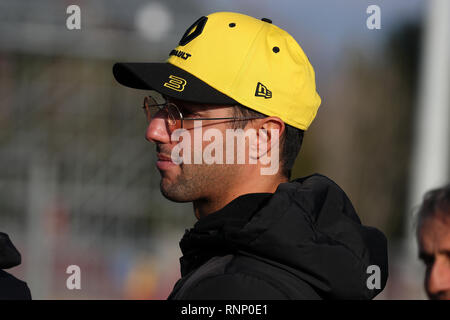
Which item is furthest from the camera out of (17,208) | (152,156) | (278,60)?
(152,156)

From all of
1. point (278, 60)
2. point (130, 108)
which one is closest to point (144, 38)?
point (130, 108)

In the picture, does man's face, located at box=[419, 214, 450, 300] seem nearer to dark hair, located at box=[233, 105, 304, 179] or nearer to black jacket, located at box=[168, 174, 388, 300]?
black jacket, located at box=[168, 174, 388, 300]

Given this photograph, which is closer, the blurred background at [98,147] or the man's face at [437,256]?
the man's face at [437,256]

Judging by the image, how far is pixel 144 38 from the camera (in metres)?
8.80

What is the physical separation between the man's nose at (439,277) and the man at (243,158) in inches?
9.6

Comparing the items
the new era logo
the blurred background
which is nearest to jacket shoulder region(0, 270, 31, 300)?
the new era logo

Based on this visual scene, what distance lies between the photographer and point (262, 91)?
2.20 metres

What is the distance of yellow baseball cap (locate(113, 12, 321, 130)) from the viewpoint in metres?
2.19

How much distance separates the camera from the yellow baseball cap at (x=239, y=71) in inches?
86.2

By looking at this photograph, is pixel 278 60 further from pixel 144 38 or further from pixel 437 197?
pixel 144 38

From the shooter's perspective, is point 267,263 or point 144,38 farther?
point 144,38

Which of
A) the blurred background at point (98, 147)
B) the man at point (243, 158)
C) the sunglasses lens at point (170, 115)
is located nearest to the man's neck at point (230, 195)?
the man at point (243, 158)

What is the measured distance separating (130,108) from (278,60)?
6.80 m

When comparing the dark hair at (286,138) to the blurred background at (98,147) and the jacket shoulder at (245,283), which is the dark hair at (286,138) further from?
the blurred background at (98,147)
